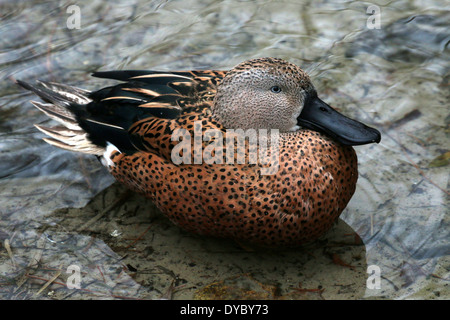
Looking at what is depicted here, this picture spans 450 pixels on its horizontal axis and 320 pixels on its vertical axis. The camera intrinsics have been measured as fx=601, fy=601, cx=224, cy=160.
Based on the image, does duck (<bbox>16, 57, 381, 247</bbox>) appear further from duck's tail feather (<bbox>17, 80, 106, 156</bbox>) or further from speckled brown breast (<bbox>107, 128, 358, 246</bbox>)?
duck's tail feather (<bbox>17, 80, 106, 156</bbox>)

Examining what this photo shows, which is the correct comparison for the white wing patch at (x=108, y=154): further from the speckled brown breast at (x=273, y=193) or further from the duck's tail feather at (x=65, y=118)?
the speckled brown breast at (x=273, y=193)

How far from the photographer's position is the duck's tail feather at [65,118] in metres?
4.52

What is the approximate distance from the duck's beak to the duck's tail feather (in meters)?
1.54

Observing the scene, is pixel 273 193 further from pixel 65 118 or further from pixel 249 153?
pixel 65 118

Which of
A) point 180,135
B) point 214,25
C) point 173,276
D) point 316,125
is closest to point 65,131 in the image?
point 180,135

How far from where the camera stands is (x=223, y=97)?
391 cm

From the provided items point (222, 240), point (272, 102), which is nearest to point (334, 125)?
point (272, 102)

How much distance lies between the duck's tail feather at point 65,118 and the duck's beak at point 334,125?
5.05 feet

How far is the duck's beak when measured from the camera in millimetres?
3865

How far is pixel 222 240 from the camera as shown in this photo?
4.24m

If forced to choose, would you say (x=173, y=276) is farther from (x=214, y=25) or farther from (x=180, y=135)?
(x=214, y=25)

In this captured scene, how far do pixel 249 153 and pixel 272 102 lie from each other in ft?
1.21

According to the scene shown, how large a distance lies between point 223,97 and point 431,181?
1.74 meters

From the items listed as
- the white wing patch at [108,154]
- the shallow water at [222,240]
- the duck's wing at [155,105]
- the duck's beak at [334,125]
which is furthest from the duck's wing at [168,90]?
the shallow water at [222,240]
